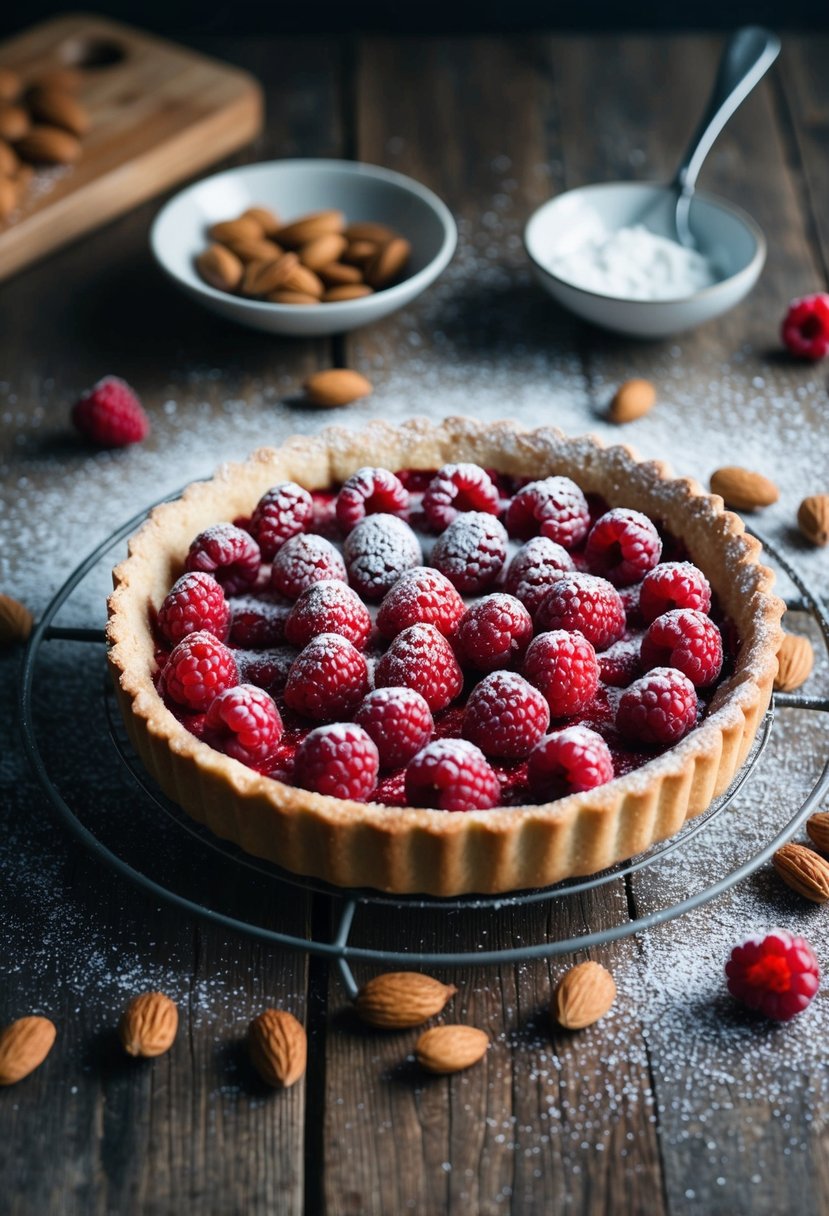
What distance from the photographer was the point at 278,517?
2182 millimetres

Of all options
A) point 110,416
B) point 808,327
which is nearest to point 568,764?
point 110,416

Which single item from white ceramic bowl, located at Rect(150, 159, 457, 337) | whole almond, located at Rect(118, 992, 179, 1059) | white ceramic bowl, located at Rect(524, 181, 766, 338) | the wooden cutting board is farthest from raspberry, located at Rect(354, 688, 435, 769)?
the wooden cutting board

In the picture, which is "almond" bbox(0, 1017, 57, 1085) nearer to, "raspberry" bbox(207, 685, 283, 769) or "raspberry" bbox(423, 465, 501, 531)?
"raspberry" bbox(207, 685, 283, 769)

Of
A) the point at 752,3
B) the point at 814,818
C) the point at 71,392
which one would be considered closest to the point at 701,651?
the point at 814,818

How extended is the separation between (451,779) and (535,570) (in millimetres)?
471

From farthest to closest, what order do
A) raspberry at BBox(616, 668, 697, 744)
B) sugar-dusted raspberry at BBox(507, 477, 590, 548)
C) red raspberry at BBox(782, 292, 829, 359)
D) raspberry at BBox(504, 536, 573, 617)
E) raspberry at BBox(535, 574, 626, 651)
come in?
1. red raspberry at BBox(782, 292, 829, 359)
2. sugar-dusted raspberry at BBox(507, 477, 590, 548)
3. raspberry at BBox(504, 536, 573, 617)
4. raspberry at BBox(535, 574, 626, 651)
5. raspberry at BBox(616, 668, 697, 744)

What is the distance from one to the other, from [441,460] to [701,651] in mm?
682

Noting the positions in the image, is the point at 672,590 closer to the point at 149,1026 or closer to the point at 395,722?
the point at 395,722

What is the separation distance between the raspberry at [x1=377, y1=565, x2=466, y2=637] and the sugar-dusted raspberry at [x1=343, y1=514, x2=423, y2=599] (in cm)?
8

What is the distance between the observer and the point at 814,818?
199 cm

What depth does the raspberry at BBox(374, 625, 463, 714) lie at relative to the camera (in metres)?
1.85

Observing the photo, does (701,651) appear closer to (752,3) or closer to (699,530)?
(699,530)

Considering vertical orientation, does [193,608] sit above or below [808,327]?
above

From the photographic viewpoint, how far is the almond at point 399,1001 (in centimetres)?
170
